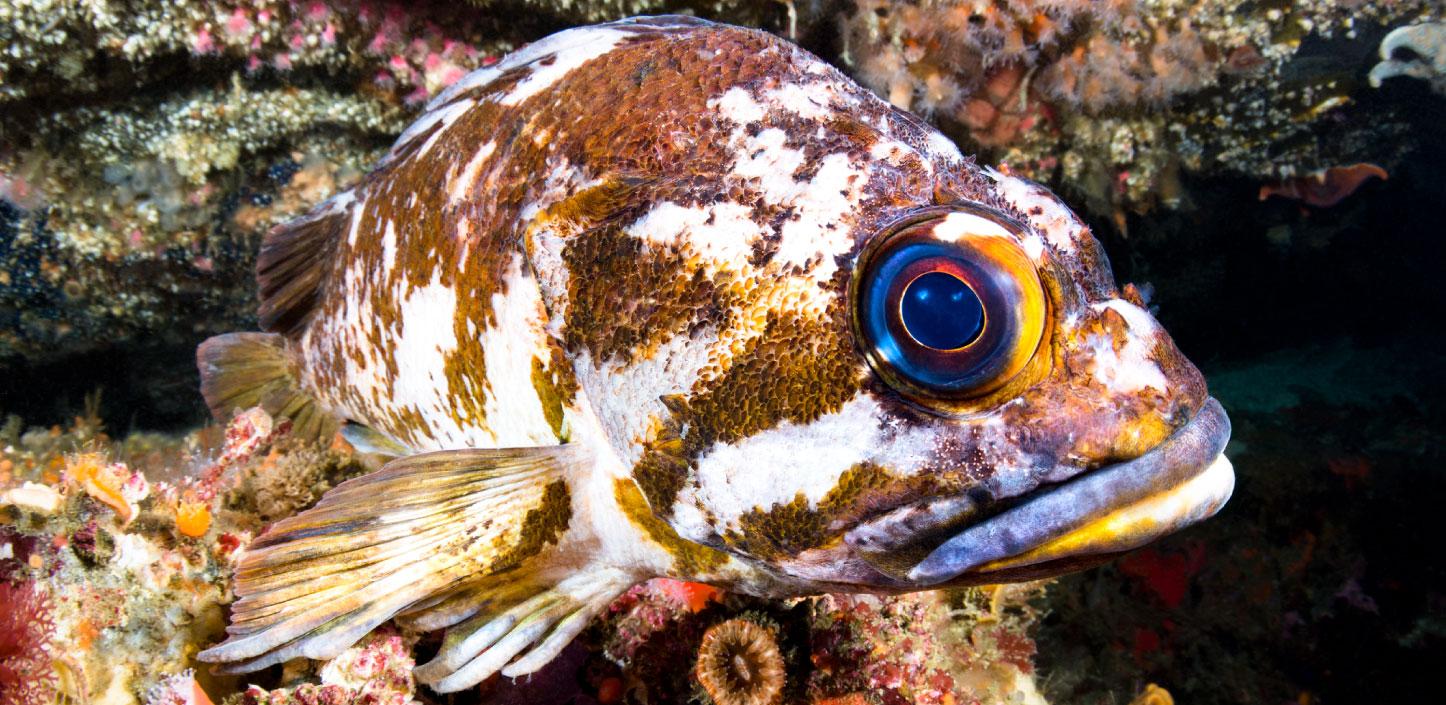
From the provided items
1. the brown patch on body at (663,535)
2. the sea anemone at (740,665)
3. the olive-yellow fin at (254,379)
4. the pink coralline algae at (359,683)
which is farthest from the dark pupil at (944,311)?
the olive-yellow fin at (254,379)

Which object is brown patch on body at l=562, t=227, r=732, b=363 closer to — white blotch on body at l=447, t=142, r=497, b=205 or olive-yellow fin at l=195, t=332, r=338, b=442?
white blotch on body at l=447, t=142, r=497, b=205

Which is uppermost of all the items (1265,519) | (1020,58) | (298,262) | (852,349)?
(1020,58)

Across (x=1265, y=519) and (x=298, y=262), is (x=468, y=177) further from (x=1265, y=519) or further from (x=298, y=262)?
(x=1265, y=519)

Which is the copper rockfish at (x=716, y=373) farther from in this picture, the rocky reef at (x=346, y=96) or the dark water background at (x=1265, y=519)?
the dark water background at (x=1265, y=519)

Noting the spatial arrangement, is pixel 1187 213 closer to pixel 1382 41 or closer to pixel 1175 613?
pixel 1382 41

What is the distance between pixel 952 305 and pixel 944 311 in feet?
0.06

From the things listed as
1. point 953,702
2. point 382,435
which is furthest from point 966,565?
point 382,435

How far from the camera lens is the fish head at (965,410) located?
4.14 feet

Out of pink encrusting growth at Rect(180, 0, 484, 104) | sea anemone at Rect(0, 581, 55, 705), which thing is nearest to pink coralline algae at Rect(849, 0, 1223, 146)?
pink encrusting growth at Rect(180, 0, 484, 104)

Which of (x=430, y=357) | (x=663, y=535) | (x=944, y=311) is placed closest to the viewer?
(x=944, y=311)

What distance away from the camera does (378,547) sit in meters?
1.80

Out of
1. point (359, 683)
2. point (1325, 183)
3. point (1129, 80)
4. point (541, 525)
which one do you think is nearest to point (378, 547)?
point (541, 525)

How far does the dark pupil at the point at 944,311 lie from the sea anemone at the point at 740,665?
1.59 meters

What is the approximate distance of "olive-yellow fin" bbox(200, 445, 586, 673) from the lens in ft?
5.89
